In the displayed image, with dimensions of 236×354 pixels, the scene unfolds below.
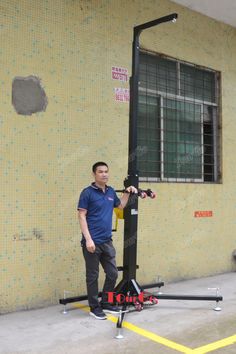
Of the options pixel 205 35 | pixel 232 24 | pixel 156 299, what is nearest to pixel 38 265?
pixel 156 299

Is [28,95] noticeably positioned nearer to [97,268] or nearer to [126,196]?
[126,196]

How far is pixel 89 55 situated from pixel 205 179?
9.62 ft

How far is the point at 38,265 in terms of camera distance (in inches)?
203

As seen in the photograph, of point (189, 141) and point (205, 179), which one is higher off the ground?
point (189, 141)

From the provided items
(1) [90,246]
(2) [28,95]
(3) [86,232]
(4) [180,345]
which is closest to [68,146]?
(2) [28,95]

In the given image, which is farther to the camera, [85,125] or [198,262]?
[198,262]

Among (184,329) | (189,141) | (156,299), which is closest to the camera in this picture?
(184,329)

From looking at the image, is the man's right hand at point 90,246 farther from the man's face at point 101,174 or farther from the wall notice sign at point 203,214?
the wall notice sign at point 203,214

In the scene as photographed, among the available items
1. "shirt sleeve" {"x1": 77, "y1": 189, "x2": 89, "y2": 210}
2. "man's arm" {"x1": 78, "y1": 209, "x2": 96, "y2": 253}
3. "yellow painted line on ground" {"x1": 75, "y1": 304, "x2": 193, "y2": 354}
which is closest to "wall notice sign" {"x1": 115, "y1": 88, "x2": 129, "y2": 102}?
"shirt sleeve" {"x1": 77, "y1": 189, "x2": 89, "y2": 210}

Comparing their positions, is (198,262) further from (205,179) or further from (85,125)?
(85,125)

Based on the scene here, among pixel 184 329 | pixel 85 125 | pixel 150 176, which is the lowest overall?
pixel 184 329

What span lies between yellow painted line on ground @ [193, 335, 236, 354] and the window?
2.85 metres

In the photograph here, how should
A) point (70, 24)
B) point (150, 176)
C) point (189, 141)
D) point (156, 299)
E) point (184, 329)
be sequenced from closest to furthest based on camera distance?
point (184, 329) → point (156, 299) → point (70, 24) → point (150, 176) → point (189, 141)

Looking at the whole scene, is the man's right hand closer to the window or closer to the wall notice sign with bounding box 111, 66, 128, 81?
the window
